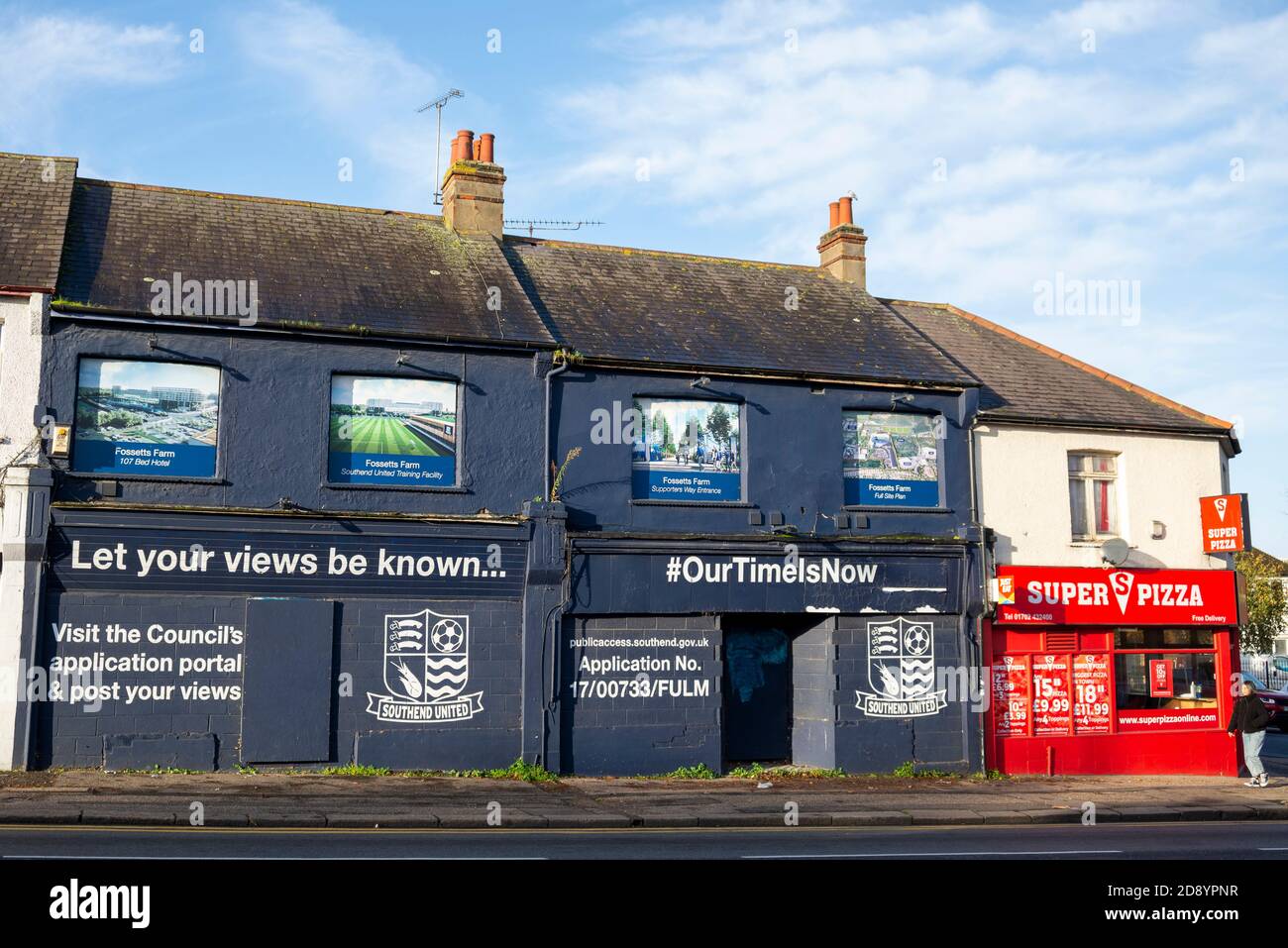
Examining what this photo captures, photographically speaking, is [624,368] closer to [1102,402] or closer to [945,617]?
[945,617]

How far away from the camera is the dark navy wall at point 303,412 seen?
17.7m

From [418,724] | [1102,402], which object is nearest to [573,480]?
[418,724]

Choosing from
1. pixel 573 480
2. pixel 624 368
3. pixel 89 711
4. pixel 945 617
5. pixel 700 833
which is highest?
pixel 624 368

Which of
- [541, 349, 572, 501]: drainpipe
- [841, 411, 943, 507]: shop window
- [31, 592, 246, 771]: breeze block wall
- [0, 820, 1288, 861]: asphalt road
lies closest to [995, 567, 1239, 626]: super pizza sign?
[841, 411, 943, 507]: shop window

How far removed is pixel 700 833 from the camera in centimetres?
1423

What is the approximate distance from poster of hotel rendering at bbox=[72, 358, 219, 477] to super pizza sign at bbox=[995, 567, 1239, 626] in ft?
44.8

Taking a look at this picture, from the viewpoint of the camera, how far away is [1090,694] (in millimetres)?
21969

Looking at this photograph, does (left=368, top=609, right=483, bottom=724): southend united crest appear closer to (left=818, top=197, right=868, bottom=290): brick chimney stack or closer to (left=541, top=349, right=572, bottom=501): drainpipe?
(left=541, top=349, right=572, bottom=501): drainpipe

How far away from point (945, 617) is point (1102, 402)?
226 inches

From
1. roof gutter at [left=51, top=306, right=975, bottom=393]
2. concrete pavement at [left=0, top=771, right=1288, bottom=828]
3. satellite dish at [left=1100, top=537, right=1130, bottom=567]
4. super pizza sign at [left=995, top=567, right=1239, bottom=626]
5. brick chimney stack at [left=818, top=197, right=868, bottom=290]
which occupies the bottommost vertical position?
concrete pavement at [left=0, top=771, right=1288, bottom=828]

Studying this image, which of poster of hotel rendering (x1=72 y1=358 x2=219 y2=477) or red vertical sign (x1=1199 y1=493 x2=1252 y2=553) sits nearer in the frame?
poster of hotel rendering (x1=72 y1=358 x2=219 y2=477)

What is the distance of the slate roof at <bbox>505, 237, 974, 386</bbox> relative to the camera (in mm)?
20875

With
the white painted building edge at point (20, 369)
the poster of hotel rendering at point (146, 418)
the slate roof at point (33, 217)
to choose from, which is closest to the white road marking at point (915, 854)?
the poster of hotel rendering at point (146, 418)

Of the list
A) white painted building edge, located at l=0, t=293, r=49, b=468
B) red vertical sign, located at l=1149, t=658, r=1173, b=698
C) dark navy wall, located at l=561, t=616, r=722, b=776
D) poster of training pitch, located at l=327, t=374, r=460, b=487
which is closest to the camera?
white painted building edge, located at l=0, t=293, r=49, b=468
